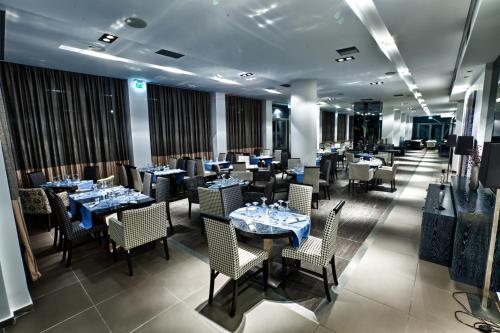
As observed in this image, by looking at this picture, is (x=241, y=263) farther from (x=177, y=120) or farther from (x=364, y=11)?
(x=177, y=120)

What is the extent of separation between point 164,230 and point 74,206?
1.81m

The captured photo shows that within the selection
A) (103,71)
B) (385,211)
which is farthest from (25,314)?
(385,211)

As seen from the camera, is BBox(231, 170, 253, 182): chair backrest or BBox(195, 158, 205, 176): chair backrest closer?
BBox(231, 170, 253, 182): chair backrest

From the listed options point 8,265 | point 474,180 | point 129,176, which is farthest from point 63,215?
point 474,180

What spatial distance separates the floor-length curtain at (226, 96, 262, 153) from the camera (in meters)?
10.8

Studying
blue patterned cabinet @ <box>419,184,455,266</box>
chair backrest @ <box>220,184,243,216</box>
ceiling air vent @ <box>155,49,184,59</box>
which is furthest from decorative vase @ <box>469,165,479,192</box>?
ceiling air vent @ <box>155,49,184,59</box>

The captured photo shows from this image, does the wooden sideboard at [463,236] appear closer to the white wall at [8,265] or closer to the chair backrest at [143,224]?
the chair backrest at [143,224]

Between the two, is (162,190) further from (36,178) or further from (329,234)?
(36,178)

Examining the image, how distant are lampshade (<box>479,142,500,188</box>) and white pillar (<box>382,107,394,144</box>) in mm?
16076

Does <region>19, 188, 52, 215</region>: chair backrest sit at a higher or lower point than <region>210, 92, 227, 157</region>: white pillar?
lower

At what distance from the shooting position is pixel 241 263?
2.44 meters

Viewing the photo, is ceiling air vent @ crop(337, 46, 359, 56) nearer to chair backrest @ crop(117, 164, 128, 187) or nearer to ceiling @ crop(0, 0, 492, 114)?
ceiling @ crop(0, 0, 492, 114)

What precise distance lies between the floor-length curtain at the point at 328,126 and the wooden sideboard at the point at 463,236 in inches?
593

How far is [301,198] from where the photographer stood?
3.51 m
